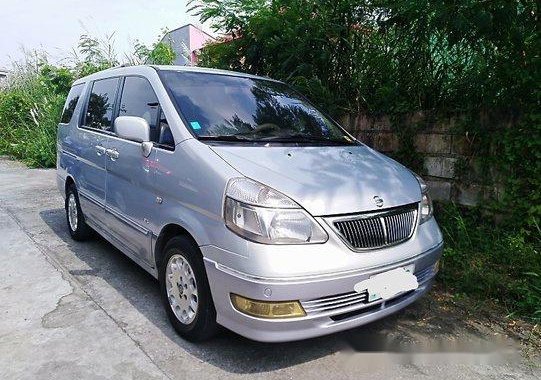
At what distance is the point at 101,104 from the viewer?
13.6 ft

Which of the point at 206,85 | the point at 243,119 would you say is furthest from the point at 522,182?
the point at 206,85

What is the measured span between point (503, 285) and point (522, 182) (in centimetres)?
91

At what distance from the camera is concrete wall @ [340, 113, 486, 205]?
13.1 feet

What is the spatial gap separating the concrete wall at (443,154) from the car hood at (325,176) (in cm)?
126

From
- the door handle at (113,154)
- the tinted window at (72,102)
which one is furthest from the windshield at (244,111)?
the tinted window at (72,102)

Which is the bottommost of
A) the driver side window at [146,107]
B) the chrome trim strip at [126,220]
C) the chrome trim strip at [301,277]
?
the chrome trim strip at [126,220]

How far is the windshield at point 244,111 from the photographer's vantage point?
2955 mm

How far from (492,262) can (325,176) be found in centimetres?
191

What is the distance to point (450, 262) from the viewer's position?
12.1 ft

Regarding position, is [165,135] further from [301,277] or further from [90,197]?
[90,197]

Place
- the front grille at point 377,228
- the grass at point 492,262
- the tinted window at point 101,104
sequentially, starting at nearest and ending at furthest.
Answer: the front grille at point 377,228 < the grass at point 492,262 < the tinted window at point 101,104

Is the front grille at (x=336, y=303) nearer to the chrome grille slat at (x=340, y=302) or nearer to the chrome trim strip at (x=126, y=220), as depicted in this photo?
the chrome grille slat at (x=340, y=302)

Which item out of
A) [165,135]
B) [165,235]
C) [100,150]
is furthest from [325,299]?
[100,150]

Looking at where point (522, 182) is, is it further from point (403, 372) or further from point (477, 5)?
point (403, 372)
